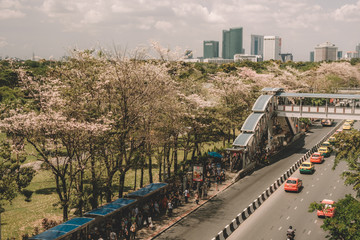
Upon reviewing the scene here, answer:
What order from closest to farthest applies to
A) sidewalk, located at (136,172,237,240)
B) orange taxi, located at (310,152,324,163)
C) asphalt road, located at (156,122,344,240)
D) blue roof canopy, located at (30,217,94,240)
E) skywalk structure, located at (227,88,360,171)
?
1. blue roof canopy, located at (30,217,94,240)
2. sidewalk, located at (136,172,237,240)
3. asphalt road, located at (156,122,344,240)
4. skywalk structure, located at (227,88,360,171)
5. orange taxi, located at (310,152,324,163)

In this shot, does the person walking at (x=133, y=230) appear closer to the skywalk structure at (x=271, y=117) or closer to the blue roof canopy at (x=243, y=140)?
the skywalk structure at (x=271, y=117)

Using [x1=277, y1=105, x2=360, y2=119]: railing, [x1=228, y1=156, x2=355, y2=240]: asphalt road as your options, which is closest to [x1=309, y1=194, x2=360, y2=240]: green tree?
[x1=228, y1=156, x2=355, y2=240]: asphalt road

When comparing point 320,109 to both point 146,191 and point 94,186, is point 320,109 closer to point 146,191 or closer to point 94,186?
point 146,191

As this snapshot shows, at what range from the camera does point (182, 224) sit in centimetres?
2639

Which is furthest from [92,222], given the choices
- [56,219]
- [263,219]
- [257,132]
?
[257,132]

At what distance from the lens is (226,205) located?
99.3ft

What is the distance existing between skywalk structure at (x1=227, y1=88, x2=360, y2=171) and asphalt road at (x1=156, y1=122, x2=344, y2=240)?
2345 mm

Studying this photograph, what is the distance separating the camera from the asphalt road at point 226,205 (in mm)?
24842

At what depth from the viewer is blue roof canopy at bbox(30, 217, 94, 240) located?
19.2m

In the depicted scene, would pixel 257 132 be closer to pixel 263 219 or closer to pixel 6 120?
pixel 263 219

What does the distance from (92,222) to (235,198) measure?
574 inches

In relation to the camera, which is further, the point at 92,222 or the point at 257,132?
the point at 257,132

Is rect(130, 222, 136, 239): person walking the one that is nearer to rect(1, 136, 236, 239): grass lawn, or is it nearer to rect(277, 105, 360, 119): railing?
rect(1, 136, 236, 239): grass lawn

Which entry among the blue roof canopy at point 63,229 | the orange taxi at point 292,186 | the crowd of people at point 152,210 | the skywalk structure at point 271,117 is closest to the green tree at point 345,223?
the crowd of people at point 152,210
